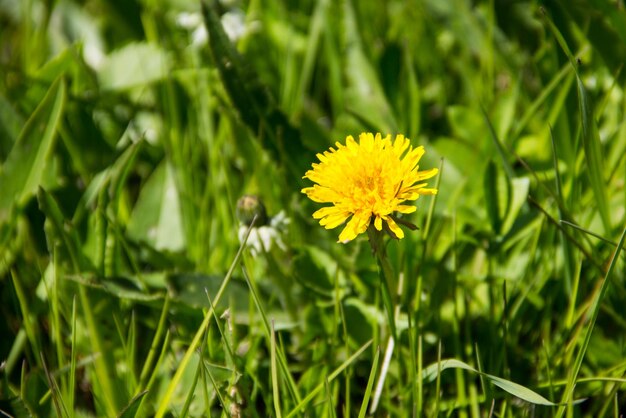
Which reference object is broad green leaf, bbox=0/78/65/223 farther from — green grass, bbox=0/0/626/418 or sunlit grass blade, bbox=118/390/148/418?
sunlit grass blade, bbox=118/390/148/418

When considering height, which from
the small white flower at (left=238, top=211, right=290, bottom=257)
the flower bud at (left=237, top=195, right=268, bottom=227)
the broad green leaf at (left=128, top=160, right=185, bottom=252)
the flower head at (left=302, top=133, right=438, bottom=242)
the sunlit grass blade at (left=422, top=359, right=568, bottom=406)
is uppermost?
the flower head at (left=302, top=133, right=438, bottom=242)

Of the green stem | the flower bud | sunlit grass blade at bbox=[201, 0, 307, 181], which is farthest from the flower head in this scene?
sunlit grass blade at bbox=[201, 0, 307, 181]

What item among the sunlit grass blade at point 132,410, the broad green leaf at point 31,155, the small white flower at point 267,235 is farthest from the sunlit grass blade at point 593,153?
the broad green leaf at point 31,155

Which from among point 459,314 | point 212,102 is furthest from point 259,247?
point 212,102

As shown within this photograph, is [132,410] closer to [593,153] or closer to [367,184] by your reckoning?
[367,184]

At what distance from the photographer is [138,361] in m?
1.65

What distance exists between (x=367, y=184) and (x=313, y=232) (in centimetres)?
67

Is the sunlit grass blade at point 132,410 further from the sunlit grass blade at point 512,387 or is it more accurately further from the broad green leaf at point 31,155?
the broad green leaf at point 31,155

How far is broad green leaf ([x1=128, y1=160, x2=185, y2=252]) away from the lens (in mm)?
1823

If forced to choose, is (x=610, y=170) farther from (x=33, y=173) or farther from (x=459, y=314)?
(x=33, y=173)

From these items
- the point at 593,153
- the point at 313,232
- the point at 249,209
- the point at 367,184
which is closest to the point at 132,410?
the point at 249,209

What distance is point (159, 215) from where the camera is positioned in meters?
1.87

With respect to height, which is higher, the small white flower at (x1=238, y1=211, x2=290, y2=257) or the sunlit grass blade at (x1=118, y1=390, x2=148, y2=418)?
the small white flower at (x1=238, y1=211, x2=290, y2=257)

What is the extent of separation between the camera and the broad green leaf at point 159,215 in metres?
1.82
